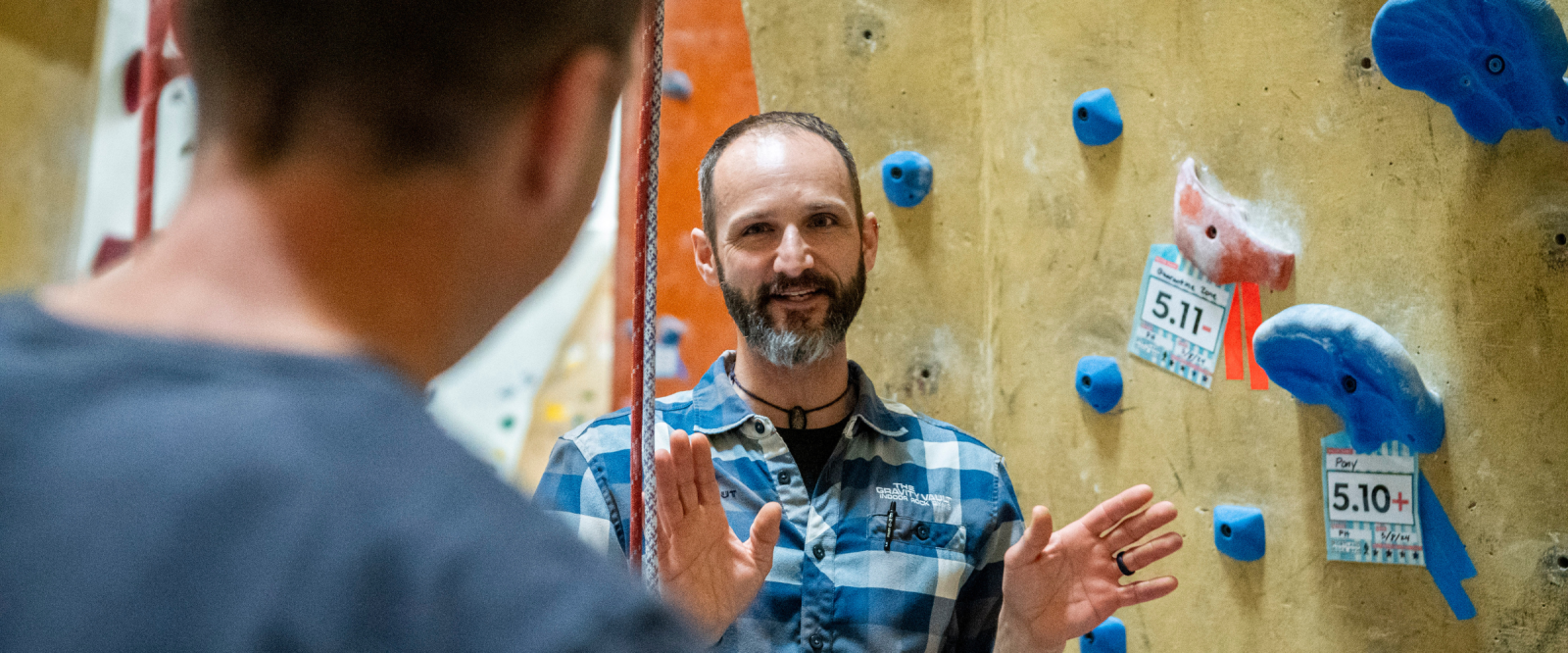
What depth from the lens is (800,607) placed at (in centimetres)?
141

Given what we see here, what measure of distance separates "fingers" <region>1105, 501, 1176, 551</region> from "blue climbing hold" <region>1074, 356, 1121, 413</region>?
637mm

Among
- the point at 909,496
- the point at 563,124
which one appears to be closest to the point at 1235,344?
the point at 909,496

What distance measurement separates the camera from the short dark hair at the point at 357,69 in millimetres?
343

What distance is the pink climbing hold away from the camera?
5.70 ft

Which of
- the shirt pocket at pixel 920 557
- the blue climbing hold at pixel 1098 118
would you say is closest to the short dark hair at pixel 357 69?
the shirt pocket at pixel 920 557

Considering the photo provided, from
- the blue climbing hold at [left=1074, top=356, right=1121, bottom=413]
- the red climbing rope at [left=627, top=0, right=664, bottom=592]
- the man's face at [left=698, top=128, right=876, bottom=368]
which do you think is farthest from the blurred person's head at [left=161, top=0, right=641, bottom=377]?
the blue climbing hold at [left=1074, top=356, right=1121, bottom=413]

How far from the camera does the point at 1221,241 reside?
1.79m

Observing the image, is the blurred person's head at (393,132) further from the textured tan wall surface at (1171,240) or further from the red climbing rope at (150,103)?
the textured tan wall surface at (1171,240)

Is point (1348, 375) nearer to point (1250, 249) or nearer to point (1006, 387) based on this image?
point (1250, 249)

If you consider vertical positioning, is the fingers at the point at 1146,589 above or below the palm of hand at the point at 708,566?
below

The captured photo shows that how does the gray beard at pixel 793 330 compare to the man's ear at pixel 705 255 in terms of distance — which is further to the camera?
the man's ear at pixel 705 255

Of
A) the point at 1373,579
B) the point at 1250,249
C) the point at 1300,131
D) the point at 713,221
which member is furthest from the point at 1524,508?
the point at 713,221

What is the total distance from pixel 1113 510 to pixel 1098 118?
90 cm

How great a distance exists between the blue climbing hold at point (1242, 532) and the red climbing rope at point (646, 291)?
1291 mm
